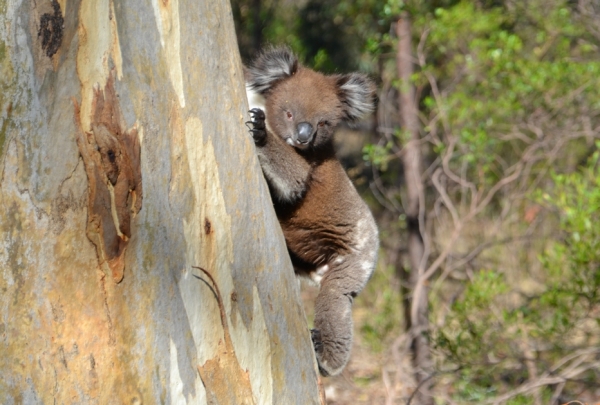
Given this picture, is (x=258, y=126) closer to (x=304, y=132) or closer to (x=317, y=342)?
(x=304, y=132)

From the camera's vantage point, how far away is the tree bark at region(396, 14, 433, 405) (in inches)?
256

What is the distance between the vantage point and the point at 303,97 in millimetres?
3775

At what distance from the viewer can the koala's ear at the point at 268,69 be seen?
3703 millimetres

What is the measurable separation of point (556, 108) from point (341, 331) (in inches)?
167

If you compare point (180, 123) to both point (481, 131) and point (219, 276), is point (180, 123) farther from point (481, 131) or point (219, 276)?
point (481, 131)

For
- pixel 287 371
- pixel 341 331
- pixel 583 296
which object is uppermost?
pixel 287 371

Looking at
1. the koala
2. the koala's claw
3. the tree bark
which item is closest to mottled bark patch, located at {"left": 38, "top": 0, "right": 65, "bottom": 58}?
the koala

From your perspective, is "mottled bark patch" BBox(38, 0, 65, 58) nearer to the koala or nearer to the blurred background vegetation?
the koala

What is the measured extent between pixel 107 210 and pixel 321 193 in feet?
5.76

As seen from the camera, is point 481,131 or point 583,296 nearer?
point 583,296

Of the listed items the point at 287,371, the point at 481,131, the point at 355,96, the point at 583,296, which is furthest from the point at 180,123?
the point at 481,131

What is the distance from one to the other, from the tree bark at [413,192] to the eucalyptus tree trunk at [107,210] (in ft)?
14.7

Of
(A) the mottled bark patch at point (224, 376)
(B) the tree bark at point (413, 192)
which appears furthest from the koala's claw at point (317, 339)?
(B) the tree bark at point (413, 192)

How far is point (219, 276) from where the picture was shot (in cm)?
210
